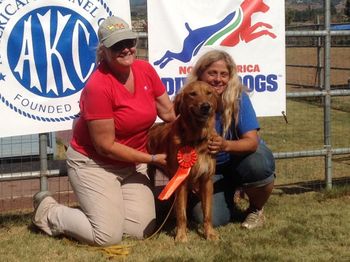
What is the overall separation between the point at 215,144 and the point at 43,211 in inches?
61.6

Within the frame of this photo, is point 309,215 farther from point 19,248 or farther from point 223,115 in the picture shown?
point 19,248

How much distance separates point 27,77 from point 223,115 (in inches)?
65.5

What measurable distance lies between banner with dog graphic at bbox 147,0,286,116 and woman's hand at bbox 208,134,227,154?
1.06 m

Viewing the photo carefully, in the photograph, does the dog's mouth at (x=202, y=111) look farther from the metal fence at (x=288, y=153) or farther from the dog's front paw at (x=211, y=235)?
the metal fence at (x=288, y=153)

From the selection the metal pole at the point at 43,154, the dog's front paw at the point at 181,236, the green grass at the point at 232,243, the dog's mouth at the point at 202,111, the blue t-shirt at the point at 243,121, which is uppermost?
the dog's mouth at the point at 202,111

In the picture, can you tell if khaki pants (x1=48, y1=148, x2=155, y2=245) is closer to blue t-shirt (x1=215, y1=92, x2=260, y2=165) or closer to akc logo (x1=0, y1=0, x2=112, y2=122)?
akc logo (x1=0, y1=0, x2=112, y2=122)

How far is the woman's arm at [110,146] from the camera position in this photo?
454cm

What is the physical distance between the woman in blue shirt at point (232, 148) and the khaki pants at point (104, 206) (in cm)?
51

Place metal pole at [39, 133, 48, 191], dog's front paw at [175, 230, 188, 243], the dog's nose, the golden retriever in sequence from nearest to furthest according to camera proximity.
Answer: the dog's nose, the golden retriever, dog's front paw at [175, 230, 188, 243], metal pole at [39, 133, 48, 191]

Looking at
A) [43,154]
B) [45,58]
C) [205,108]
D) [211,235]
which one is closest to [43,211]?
[43,154]

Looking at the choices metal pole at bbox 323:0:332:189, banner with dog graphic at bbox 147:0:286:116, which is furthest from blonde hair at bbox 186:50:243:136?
metal pole at bbox 323:0:332:189

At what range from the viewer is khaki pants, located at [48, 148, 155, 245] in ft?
15.3

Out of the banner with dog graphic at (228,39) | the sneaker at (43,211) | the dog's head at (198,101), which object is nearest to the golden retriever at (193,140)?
the dog's head at (198,101)

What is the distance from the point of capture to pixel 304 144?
9.30 m
